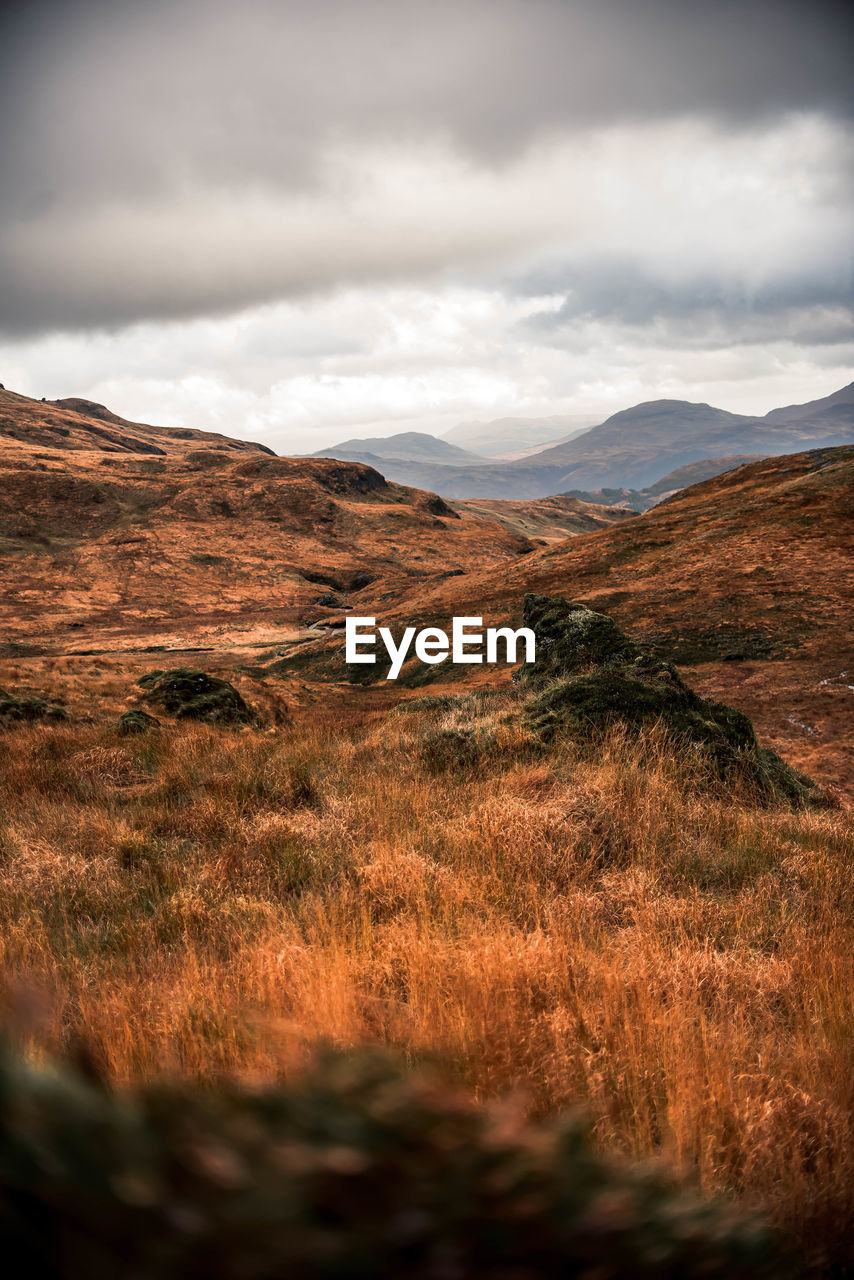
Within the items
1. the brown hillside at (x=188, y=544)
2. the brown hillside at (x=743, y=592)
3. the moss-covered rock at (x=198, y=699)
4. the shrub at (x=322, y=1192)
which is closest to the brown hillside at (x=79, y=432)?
the brown hillside at (x=188, y=544)

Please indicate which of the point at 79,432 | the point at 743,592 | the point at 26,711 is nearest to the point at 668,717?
the point at 26,711

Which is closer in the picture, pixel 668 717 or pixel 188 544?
pixel 668 717

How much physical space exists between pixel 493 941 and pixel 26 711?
882cm

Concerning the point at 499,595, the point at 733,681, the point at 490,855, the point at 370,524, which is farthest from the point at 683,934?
the point at 370,524

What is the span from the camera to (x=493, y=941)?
2.43m

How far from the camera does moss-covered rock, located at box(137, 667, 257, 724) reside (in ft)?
38.0

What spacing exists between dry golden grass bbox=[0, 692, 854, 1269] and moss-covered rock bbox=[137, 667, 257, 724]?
20.0ft

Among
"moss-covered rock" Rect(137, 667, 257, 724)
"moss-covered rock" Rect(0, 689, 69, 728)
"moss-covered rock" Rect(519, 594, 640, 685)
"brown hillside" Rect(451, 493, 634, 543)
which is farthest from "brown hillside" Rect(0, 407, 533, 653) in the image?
"brown hillside" Rect(451, 493, 634, 543)

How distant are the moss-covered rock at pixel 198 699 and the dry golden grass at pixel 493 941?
6107mm

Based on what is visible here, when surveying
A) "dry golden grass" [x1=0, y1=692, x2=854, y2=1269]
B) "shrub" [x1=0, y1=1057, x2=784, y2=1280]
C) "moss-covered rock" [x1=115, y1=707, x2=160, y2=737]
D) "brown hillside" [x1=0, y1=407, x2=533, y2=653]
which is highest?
"brown hillside" [x1=0, y1=407, x2=533, y2=653]

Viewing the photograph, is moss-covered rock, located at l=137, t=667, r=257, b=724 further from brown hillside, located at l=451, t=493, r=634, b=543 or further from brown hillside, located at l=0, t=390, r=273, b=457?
brown hillside, located at l=451, t=493, r=634, b=543

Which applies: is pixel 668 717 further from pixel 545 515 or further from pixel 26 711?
pixel 545 515

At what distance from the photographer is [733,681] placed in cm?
1462

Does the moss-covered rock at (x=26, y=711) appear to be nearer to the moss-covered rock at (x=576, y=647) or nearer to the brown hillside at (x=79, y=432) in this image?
the moss-covered rock at (x=576, y=647)
